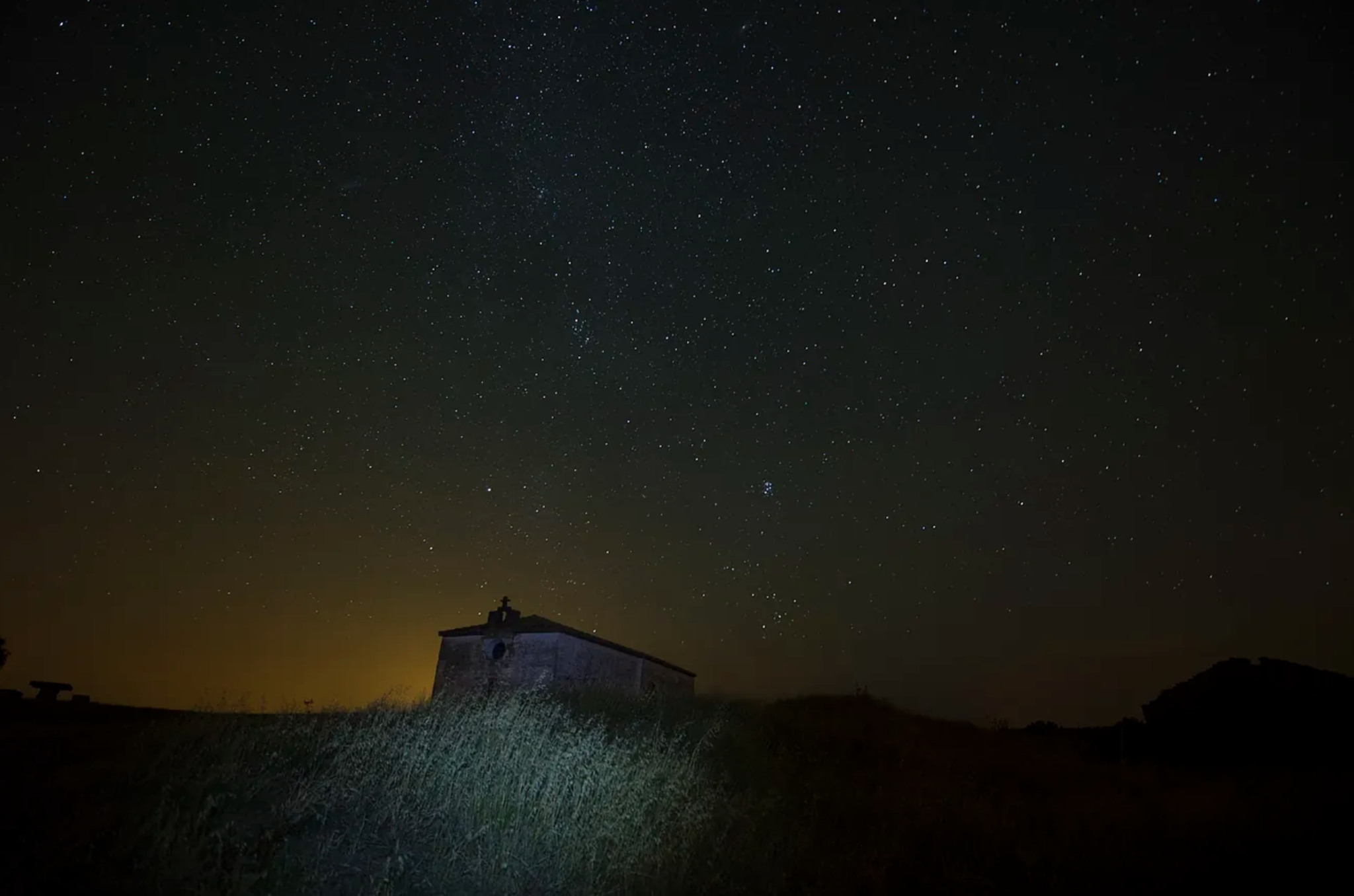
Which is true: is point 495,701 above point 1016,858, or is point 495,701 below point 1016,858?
above

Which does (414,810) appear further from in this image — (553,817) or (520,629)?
(520,629)

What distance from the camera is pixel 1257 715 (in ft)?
67.2

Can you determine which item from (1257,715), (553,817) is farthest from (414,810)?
(1257,715)

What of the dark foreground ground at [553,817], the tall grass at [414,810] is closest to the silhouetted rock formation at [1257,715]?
the dark foreground ground at [553,817]

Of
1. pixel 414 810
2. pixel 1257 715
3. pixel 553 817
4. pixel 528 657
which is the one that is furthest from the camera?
pixel 528 657

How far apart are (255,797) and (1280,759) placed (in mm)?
22775

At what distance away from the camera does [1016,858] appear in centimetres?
841

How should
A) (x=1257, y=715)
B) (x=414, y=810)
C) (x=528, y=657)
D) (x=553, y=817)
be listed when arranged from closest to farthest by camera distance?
(x=414, y=810), (x=553, y=817), (x=1257, y=715), (x=528, y=657)

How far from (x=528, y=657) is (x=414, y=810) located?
2184cm

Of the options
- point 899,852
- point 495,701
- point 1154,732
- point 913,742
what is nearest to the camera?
point 899,852

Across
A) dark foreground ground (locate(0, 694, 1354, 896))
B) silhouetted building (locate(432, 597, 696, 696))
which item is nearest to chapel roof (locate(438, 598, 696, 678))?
silhouetted building (locate(432, 597, 696, 696))

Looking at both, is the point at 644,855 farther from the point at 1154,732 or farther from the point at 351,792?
the point at 1154,732

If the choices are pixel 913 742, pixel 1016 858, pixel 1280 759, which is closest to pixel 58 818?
pixel 1016 858

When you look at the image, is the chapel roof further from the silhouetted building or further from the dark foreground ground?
the dark foreground ground
